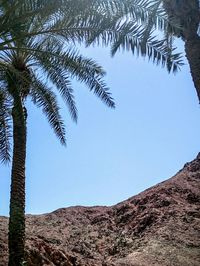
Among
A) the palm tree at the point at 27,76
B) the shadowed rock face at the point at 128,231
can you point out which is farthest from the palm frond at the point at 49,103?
the shadowed rock face at the point at 128,231

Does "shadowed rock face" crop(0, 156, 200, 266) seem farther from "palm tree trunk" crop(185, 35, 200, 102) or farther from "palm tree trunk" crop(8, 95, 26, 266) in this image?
"palm tree trunk" crop(185, 35, 200, 102)

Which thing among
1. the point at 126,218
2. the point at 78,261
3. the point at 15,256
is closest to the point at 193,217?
the point at 126,218

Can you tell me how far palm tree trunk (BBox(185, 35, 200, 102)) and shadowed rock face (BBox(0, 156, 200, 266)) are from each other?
24.9 ft

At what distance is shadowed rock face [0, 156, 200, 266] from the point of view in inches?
632

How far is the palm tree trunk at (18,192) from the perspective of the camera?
11133 mm

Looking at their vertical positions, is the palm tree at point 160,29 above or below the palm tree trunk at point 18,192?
above

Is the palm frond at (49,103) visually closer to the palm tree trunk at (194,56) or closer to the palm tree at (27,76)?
the palm tree at (27,76)

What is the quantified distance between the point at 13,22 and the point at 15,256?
5894 mm

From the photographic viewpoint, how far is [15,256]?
11.0 m

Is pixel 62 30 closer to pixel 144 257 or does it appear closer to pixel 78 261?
pixel 78 261

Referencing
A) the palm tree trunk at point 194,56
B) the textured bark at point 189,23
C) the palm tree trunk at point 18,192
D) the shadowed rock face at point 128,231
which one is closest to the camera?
the palm tree trunk at point 18,192

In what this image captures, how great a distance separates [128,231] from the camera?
23.4m

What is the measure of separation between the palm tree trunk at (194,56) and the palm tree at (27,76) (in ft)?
10.4

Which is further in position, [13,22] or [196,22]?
[196,22]
